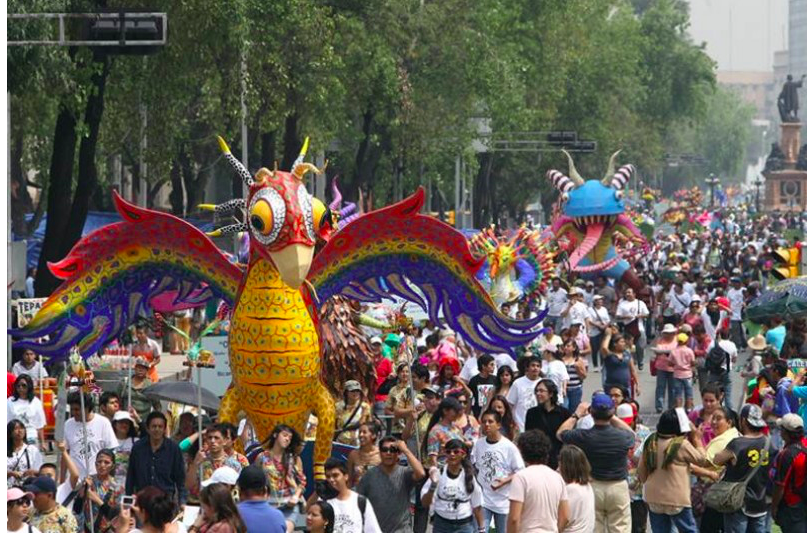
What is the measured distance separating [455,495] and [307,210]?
3157mm

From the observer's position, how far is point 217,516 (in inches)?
428

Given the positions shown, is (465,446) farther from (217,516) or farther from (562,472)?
(217,516)

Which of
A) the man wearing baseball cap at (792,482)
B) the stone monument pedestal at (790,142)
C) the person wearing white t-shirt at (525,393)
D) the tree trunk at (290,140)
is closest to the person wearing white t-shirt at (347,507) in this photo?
the man wearing baseball cap at (792,482)

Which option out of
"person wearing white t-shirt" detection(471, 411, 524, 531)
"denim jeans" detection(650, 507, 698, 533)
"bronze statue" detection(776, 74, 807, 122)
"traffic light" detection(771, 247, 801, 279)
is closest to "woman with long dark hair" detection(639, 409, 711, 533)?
"denim jeans" detection(650, 507, 698, 533)

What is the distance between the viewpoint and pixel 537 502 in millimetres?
12586

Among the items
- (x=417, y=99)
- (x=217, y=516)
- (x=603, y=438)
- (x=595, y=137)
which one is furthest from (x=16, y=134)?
(x=595, y=137)

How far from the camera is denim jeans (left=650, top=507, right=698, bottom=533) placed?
47.8 ft

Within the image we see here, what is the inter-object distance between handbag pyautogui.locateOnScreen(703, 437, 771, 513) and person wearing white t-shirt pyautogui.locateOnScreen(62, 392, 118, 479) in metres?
4.16

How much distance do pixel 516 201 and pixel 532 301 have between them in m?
47.4

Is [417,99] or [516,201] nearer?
[417,99]

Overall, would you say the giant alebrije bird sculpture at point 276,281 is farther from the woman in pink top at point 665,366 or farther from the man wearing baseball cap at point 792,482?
the woman in pink top at point 665,366

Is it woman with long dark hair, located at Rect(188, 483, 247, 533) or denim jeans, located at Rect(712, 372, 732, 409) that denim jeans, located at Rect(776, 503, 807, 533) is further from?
denim jeans, located at Rect(712, 372, 732, 409)

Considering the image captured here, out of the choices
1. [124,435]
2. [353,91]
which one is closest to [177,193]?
[353,91]

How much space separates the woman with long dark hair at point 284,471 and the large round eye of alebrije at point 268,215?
2066 mm
